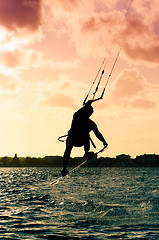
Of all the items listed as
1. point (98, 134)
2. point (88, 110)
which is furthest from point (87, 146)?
point (88, 110)

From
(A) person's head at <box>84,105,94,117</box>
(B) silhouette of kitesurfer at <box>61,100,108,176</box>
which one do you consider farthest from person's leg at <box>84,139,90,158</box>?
(A) person's head at <box>84,105,94,117</box>

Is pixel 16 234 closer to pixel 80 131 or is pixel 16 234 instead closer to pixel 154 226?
pixel 80 131

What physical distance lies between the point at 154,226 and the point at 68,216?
737cm

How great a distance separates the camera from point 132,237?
20859 millimetres

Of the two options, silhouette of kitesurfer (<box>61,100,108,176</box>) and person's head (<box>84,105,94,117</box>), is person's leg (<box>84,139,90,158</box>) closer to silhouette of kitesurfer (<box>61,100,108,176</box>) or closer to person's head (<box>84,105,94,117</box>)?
silhouette of kitesurfer (<box>61,100,108,176</box>)

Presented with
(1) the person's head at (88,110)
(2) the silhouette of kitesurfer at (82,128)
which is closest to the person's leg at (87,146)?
(2) the silhouette of kitesurfer at (82,128)

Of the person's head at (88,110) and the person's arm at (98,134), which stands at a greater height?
the person's head at (88,110)

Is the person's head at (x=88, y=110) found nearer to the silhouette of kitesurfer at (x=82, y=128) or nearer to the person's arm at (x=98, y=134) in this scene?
the silhouette of kitesurfer at (x=82, y=128)

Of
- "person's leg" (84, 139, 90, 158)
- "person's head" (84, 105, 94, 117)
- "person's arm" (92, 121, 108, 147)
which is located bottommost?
"person's leg" (84, 139, 90, 158)

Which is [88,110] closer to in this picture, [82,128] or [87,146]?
[82,128]

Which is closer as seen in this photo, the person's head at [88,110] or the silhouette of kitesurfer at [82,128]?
the person's head at [88,110]

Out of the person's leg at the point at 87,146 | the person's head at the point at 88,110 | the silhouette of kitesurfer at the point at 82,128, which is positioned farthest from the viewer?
the person's leg at the point at 87,146

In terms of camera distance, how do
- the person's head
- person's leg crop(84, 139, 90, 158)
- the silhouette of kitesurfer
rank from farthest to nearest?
person's leg crop(84, 139, 90, 158)
the silhouette of kitesurfer
the person's head

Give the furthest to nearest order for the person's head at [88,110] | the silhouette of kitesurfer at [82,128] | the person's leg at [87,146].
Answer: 1. the person's leg at [87,146]
2. the silhouette of kitesurfer at [82,128]
3. the person's head at [88,110]
